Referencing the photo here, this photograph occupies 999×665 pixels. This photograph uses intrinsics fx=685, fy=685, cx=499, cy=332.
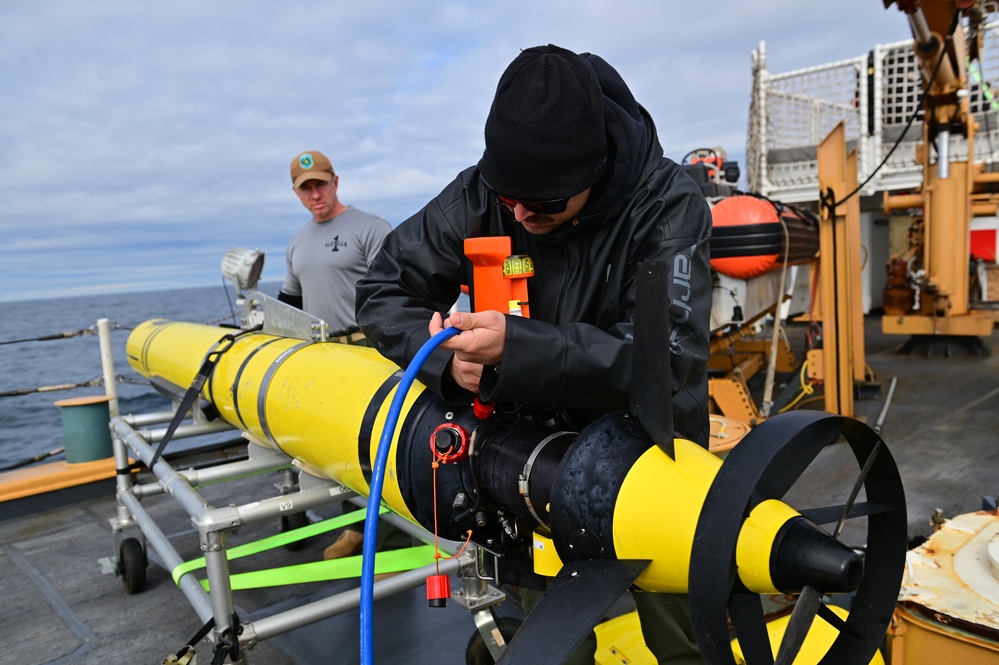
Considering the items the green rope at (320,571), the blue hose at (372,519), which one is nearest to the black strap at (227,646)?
the green rope at (320,571)

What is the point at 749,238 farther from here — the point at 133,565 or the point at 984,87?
the point at 984,87

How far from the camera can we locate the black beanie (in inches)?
50.9

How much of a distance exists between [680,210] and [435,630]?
212 centimetres

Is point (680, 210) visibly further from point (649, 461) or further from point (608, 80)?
point (649, 461)

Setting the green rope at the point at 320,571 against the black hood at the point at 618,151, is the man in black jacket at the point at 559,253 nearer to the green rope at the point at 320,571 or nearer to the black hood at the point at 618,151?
the black hood at the point at 618,151

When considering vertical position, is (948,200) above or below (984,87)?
below

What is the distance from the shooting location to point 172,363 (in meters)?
3.73

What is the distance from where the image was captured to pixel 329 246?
156 inches

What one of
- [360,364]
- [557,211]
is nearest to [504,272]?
[557,211]

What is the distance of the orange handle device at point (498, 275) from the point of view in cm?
140

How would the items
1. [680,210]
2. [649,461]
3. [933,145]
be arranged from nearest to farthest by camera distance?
[649,461], [680,210], [933,145]

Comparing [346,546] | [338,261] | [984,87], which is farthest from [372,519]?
[984,87]

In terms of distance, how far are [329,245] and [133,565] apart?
1.92 meters

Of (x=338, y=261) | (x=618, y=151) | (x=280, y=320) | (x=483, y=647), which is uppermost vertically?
(x=618, y=151)
